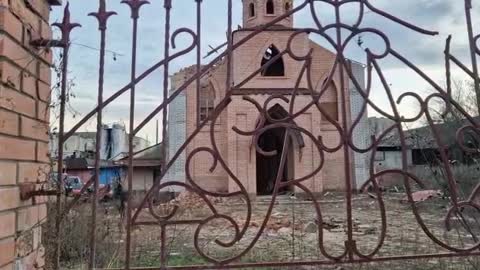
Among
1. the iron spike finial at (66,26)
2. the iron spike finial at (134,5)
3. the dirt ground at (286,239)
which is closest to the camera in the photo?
the iron spike finial at (66,26)

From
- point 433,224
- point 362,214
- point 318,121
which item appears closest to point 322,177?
point 318,121

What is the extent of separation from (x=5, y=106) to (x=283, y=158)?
1.08 meters

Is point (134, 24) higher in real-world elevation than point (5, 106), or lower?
higher

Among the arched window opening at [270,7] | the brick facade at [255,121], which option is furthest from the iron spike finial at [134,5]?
the arched window opening at [270,7]

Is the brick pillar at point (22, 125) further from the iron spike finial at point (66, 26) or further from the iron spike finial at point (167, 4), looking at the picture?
the iron spike finial at point (167, 4)

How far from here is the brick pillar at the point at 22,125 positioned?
1344 millimetres

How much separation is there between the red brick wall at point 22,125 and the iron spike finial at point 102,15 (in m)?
0.19

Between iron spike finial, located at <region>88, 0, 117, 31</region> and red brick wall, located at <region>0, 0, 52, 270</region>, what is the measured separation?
0.19 meters

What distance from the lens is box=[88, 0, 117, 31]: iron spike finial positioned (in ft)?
5.78

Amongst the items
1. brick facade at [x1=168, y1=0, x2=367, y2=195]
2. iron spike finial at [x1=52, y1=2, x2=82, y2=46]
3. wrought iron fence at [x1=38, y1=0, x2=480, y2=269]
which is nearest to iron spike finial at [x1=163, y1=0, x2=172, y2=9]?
wrought iron fence at [x1=38, y1=0, x2=480, y2=269]

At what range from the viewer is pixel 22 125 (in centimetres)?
Answer: 147

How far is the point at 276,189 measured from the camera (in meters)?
1.86

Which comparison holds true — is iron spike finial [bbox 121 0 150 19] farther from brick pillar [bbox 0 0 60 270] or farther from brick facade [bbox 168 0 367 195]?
brick facade [bbox 168 0 367 195]

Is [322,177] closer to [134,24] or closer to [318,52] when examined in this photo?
[318,52]
